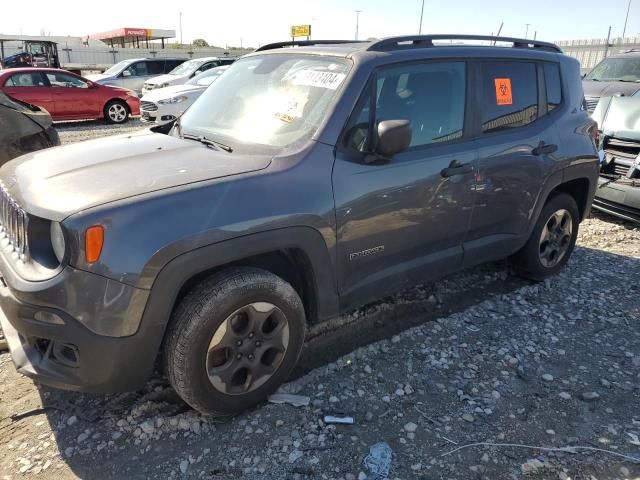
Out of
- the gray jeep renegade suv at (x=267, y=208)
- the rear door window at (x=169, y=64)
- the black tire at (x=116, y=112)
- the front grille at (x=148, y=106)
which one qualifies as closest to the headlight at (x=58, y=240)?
the gray jeep renegade suv at (x=267, y=208)

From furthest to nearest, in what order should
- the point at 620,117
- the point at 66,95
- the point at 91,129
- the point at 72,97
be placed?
the point at 72,97 → the point at 66,95 → the point at 91,129 → the point at 620,117

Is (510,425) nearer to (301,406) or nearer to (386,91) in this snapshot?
(301,406)

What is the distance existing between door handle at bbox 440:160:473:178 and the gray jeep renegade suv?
0.03ft

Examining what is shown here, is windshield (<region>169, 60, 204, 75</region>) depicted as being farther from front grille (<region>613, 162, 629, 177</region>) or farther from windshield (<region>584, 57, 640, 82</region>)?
front grille (<region>613, 162, 629, 177</region>)

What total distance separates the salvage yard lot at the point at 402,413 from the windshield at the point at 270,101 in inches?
56.6

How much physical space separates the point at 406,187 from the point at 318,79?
0.81 meters

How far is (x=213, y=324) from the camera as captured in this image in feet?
7.91

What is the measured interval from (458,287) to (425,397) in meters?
1.60

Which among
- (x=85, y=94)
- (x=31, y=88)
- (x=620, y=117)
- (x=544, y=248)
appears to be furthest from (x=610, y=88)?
(x=31, y=88)

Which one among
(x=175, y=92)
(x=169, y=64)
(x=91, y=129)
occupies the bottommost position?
(x=91, y=129)

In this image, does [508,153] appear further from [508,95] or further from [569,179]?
[569,179]

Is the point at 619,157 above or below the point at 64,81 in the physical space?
below

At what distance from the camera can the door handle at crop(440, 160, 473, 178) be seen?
3197 mm

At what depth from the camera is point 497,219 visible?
3.71 m
